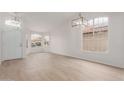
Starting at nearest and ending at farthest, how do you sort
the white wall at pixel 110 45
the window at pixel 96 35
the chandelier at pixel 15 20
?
the chandelier at pixel 15 20
the white wall at pixel 110 45
the window at pixel 96 35

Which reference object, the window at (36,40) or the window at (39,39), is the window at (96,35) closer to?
the window at (39,39)

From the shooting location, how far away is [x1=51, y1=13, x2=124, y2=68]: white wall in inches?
146

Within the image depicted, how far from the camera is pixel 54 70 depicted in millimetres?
3559

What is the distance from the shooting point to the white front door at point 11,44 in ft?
15.1

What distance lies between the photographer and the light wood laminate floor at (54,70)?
2977 mm

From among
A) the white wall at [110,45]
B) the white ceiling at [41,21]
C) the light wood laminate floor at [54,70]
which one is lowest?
the light wood laminate floor at [54,70]

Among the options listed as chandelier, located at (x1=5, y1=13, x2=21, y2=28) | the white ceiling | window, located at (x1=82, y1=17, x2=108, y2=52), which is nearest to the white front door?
chandelier, located at (x1=5, y1=13, x2=21, y2=28)

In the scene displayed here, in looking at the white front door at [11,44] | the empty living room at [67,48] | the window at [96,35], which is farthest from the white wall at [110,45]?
the white front door at [11,44]

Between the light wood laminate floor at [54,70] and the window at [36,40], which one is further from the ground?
the window at [36,40]

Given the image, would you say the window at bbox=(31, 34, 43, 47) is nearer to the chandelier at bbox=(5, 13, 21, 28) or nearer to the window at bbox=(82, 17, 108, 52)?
the chandelier at bbox=(5, 13, 21, 28)

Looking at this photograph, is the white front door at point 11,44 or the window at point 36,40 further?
the white front door at point 11,44

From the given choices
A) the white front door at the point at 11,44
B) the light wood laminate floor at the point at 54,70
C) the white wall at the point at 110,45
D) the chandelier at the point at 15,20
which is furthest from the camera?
the white front door at the point at 11,44
